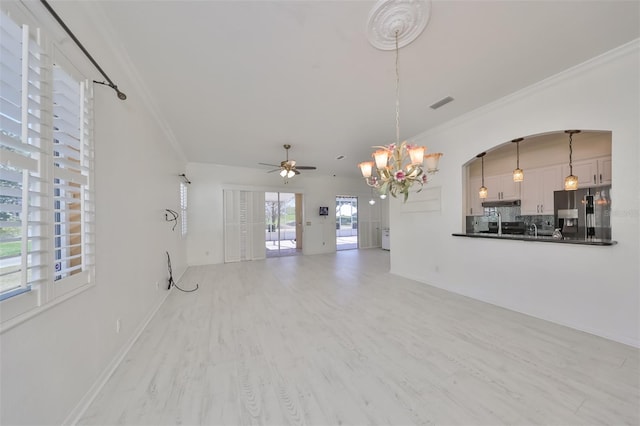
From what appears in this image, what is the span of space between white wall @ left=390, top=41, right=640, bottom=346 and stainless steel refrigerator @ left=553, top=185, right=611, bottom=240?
2.21 m

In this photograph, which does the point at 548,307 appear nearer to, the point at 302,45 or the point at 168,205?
the point at 302,45

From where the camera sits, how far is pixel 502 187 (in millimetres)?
5422

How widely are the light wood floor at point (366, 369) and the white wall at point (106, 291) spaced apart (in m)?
0.27


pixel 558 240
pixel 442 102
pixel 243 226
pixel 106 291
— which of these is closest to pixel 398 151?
pixel 442 102

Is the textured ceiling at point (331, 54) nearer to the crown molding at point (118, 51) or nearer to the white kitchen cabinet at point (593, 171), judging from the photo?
the crown molding at point (118, 51)

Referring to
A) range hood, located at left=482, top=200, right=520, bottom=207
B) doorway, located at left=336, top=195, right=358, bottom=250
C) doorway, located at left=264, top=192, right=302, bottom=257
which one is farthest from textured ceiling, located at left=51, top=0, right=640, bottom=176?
doorway, located at left=336, top=195, right=358, bottom=250

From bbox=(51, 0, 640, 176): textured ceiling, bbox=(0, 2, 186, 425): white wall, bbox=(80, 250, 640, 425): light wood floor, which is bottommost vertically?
bbox=(80, 250, 640, 425): light wood floor

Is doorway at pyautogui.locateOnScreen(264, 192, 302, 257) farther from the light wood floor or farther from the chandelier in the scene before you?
the chandelier

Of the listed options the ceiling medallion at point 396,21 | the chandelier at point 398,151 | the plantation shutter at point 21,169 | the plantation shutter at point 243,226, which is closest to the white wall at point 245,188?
the plantation shutter at point 243,226

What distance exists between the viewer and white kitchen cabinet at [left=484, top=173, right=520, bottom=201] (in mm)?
5207

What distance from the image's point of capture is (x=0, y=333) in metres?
0.99

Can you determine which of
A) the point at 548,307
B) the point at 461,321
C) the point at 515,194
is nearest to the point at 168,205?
the point at 461,321

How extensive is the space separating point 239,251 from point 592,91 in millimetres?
7575

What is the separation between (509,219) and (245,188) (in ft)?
24.0
